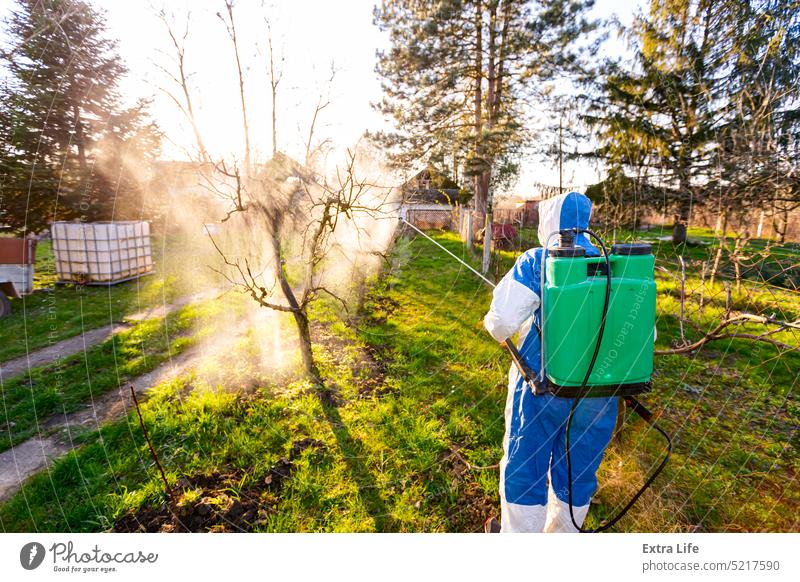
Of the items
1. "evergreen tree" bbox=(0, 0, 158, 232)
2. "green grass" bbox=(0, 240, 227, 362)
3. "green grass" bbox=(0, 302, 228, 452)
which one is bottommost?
"green grass" bbox=(0, 302, 228, 452)

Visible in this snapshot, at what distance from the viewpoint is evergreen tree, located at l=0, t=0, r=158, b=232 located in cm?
325

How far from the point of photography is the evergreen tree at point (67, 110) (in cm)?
325

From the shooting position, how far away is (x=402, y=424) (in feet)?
10.5

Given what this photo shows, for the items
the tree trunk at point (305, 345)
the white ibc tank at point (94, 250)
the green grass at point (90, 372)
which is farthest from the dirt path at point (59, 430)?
the white ibc tank at point (94, 250)

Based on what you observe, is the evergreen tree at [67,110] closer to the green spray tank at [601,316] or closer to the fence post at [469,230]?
the green spray tank at [601,316]

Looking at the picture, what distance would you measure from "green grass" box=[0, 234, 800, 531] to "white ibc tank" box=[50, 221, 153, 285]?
18.9ft

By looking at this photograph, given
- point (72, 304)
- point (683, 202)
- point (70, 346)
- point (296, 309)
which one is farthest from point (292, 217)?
point (72, 304)

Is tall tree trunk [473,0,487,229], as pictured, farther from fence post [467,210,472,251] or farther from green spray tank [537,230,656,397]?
green spray tank [537,230,656,397]

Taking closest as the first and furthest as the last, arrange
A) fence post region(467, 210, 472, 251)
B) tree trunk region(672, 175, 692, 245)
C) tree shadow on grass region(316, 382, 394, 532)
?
tree shadow on grass region(316, 382, 394, 532) < tree trunk region(672, 175, 692, 245) < fence post region(467, 210, 472, 251)

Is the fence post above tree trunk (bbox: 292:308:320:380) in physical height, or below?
above

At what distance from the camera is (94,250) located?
7.51 meters

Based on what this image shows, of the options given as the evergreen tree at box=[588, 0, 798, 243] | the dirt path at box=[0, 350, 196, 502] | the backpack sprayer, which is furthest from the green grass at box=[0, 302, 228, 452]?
the evergreen tree at box=[588, 0, 798, 243]
